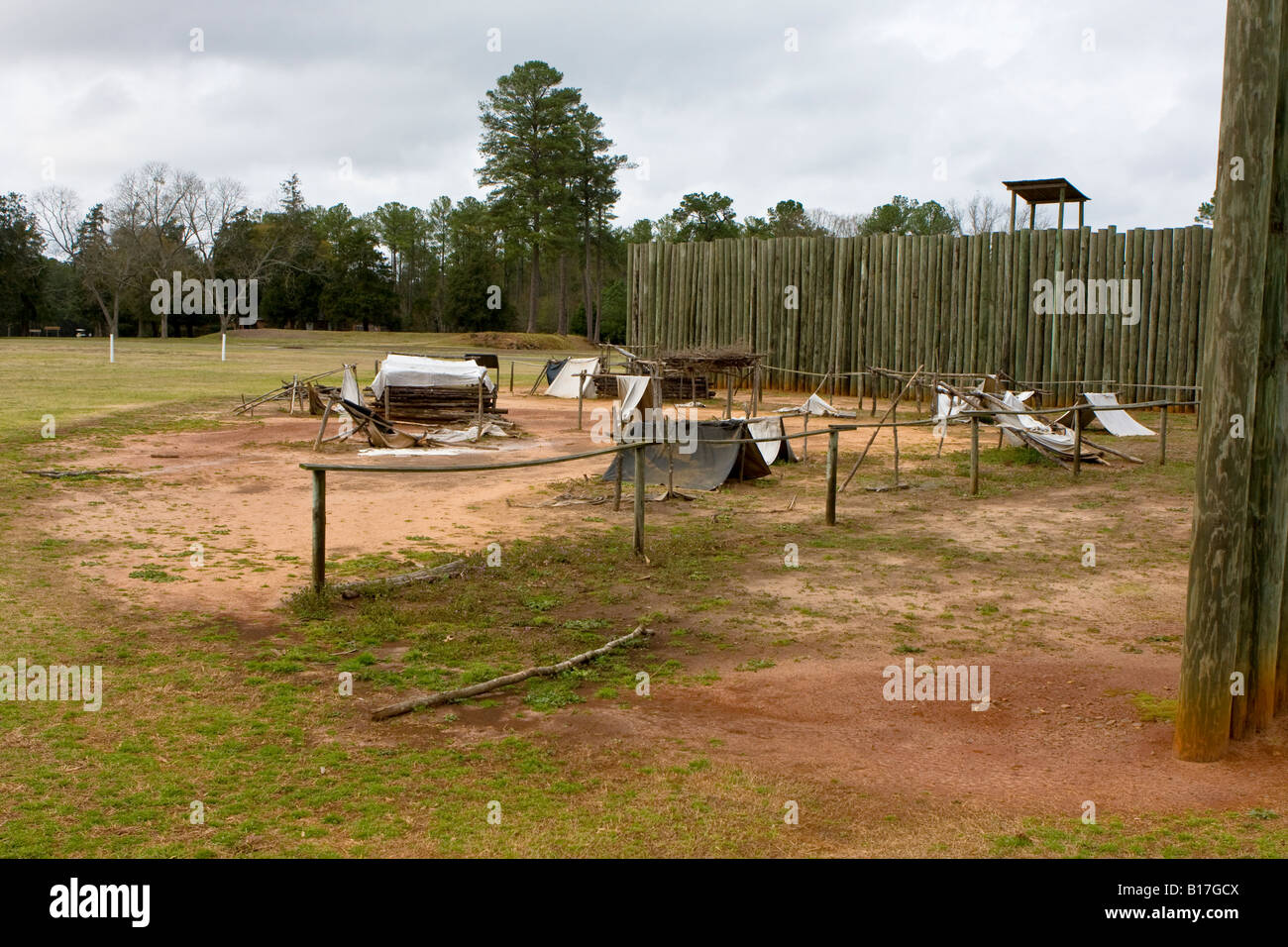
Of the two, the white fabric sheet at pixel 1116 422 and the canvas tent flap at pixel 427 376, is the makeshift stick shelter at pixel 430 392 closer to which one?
the canvas tent flap at pixel 427 376

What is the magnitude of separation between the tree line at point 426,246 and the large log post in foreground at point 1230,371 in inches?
1739

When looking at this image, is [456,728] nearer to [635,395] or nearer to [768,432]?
[768,432]

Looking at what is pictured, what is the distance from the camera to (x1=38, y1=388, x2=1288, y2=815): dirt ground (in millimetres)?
5348

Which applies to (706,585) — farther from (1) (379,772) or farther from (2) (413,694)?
(1) (379,772)

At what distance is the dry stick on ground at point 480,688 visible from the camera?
5.95 m

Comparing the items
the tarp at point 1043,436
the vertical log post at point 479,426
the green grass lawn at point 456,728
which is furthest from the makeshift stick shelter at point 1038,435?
the vertical log post at point 479,426

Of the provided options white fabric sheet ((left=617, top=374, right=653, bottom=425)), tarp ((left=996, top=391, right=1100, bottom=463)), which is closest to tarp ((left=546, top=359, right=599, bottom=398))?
white fabric sheet ((left=617, top=374, right=653, bottom=425))

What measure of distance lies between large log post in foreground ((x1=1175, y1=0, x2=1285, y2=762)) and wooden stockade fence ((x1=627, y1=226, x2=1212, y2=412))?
51.1 feet

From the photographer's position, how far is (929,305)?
86.8ft

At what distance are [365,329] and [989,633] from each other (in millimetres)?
64062

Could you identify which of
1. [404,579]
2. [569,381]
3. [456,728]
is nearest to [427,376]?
Result: [569,381]

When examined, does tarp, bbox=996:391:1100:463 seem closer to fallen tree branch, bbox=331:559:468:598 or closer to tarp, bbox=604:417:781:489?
tarp, bbox=604:417:781:489

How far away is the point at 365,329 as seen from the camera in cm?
6806
